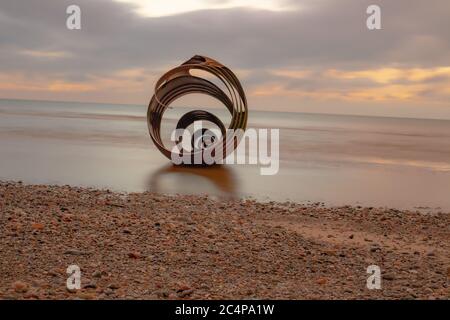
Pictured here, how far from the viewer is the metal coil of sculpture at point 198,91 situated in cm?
826

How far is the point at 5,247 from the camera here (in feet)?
12.6

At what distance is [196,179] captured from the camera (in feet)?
25.2

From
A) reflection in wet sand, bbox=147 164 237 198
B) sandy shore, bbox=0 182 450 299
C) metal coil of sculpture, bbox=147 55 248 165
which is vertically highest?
metal coil of sculpture, bbox=147 55 248 165

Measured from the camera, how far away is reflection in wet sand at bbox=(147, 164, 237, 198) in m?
6.95

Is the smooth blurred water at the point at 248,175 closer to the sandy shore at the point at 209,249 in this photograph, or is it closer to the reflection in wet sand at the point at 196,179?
the reflection in wet sand at the point at 196,179

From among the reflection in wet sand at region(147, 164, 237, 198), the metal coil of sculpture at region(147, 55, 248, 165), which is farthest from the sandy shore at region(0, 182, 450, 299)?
the metal coil of sculpture at region(147, 55, 248, 165)

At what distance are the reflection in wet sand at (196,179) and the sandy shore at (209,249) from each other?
96 centimetres

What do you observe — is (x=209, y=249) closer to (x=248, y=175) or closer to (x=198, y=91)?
(x=248, y=175)

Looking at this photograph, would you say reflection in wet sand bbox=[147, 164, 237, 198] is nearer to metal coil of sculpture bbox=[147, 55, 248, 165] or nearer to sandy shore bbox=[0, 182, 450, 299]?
metal coil of sculpture bbox=[147, 55, 248, 165]

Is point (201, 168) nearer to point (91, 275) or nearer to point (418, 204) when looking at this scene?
point (418, 204)

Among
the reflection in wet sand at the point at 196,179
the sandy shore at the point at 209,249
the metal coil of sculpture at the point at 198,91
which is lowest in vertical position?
the sandy shore at the point at 209,249

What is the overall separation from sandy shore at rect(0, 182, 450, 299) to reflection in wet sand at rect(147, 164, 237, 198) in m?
0.96

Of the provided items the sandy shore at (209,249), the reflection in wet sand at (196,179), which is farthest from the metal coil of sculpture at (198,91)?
the sandy shore at (209,249)
